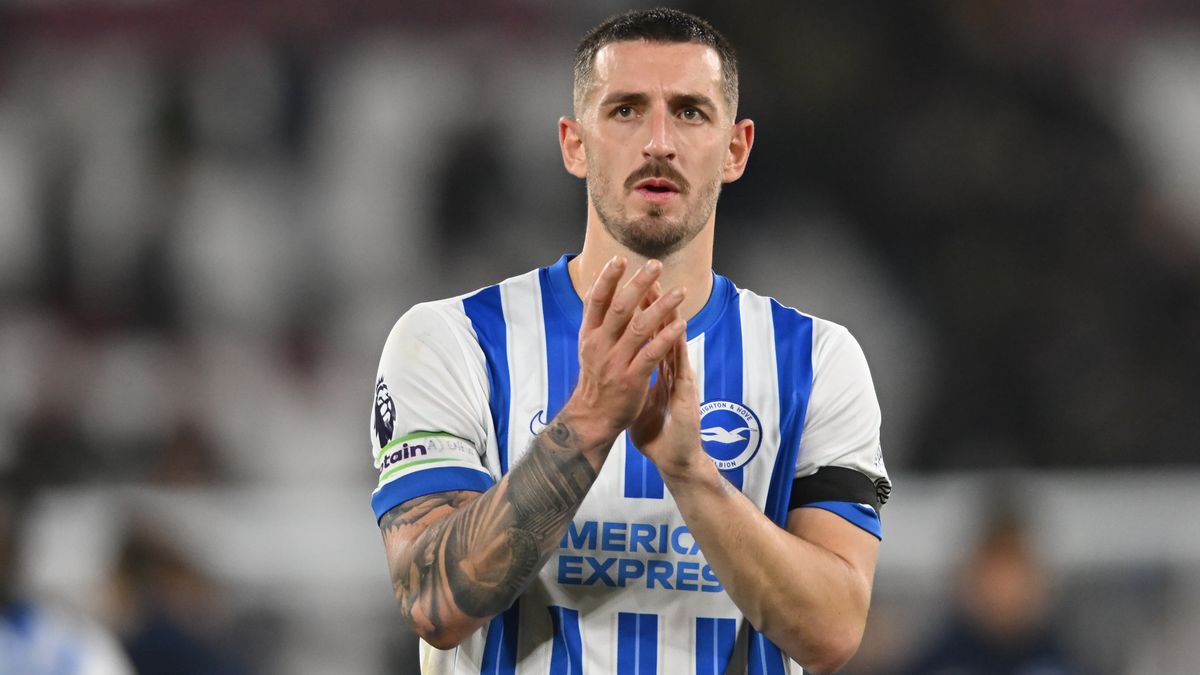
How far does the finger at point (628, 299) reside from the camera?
2.27m

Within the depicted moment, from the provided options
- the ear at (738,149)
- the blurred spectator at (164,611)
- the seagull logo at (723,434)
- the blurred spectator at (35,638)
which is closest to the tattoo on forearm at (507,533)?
the seagull logo at (723,434)

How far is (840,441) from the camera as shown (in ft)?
9.19

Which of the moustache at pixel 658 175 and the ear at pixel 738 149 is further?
the ear at pixel 738 149

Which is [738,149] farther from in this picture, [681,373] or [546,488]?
[546,488]

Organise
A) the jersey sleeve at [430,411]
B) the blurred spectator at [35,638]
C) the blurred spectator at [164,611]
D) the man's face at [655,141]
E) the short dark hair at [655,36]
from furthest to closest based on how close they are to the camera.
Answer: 1. the blurred spectator at [164,611]
2. the blurred spectator at [35,638]
3. the short dark hair at [655,36]
4. the man's face at [655,141]
5. the jersey sleeve at [430,411]

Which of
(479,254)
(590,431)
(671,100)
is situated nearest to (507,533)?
(590,431)

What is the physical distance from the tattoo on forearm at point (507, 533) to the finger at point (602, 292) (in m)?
0.18

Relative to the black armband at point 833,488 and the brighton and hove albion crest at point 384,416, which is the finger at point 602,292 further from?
the black armband at point 833,488

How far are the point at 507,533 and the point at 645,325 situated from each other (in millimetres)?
403

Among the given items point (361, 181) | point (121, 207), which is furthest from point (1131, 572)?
point (121, 207)

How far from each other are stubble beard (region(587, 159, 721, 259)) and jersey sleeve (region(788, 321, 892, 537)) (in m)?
0.36

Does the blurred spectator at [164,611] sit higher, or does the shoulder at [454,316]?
the shoulder at [454,316]

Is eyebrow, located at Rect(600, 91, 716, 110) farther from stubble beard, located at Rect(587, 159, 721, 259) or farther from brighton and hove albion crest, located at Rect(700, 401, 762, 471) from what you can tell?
brighton and hove albion crest, located at Rect(700, 401, 762, 471)

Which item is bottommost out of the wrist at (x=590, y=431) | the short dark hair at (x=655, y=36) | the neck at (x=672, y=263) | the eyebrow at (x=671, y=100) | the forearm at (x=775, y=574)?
Result: the forearm at (x=775, y=574)
